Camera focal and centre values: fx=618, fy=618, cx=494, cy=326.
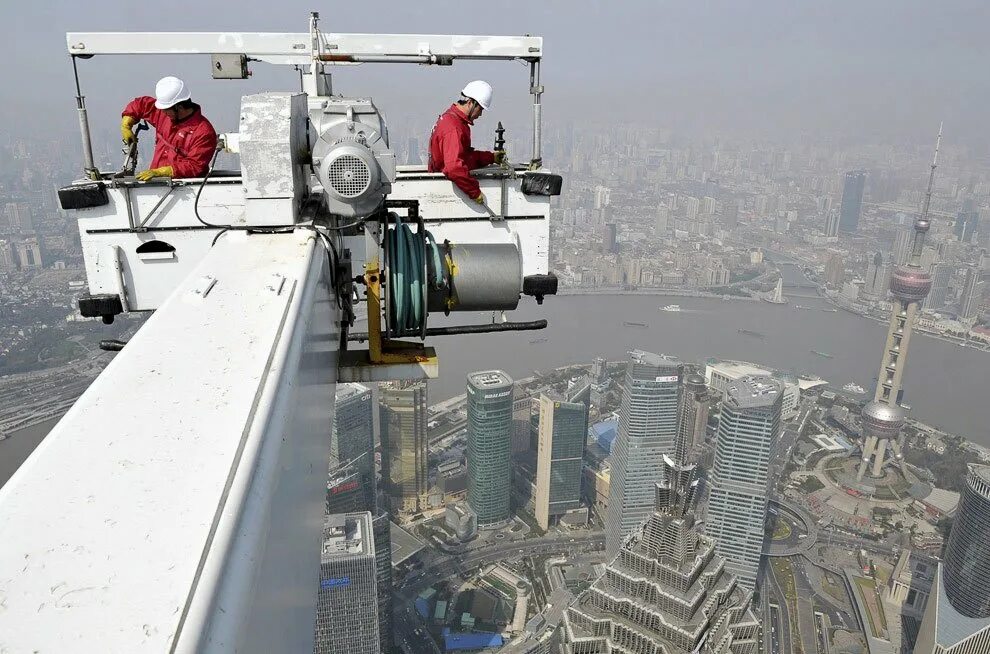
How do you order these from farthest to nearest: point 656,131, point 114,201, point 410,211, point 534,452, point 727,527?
1. point 656,131
2. point 534,452
3. point 727,527
4. point 114,201
5. point 410,211

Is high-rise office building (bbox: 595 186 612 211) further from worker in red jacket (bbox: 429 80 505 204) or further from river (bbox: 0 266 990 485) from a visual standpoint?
worker in red jacket (bbox: 429 80 505 204)

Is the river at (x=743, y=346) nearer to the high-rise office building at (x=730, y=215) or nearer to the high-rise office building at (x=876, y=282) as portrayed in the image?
the high-rise office building at (x=876, y=282)

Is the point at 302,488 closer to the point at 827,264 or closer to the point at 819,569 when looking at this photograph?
the point at 819,569

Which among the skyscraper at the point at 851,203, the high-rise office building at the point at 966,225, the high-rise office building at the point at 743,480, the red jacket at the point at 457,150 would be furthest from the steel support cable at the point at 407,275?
the skyscraper at the point at 851,203

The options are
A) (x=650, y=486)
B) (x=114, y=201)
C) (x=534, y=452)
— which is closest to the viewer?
(x=114, y=201)

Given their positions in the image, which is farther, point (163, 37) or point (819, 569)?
point (819, 569)

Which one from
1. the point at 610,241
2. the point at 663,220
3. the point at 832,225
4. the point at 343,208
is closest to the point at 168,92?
the point at 343,208

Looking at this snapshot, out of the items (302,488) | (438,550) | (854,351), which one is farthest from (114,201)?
(854,351)

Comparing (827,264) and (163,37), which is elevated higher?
(163,37)

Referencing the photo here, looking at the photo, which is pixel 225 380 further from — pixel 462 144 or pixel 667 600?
pixel 667 600
